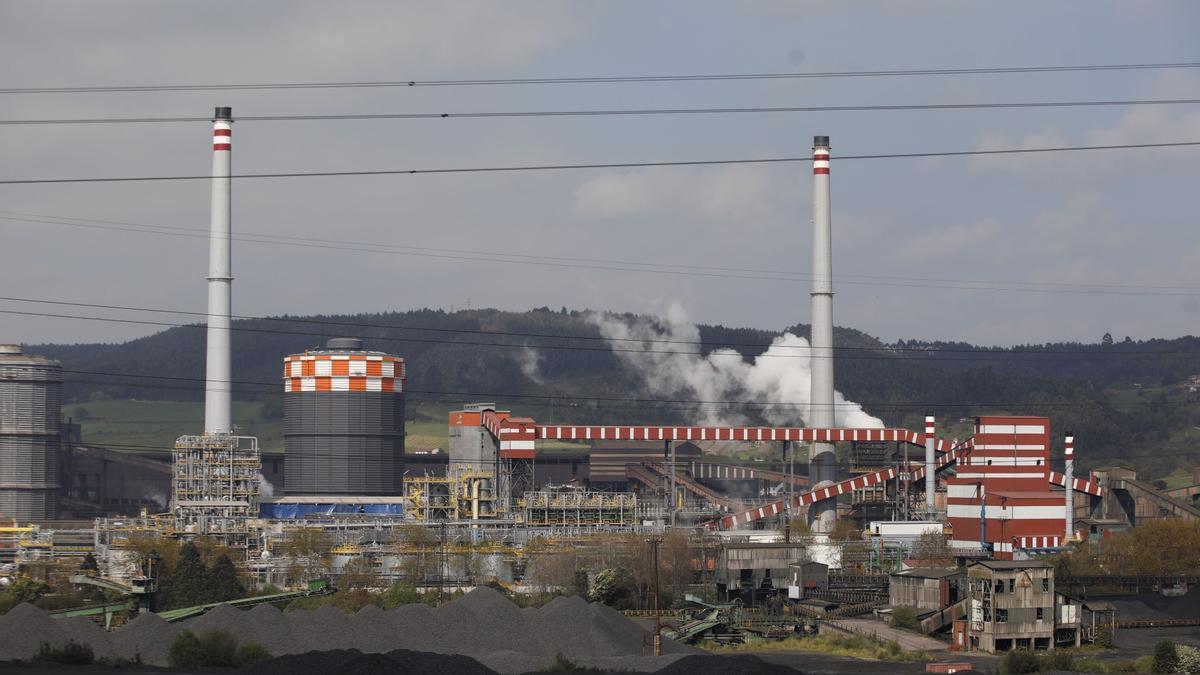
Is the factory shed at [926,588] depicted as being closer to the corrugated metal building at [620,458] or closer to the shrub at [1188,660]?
the shrub at [1188,660]

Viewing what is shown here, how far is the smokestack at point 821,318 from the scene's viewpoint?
9506 cm

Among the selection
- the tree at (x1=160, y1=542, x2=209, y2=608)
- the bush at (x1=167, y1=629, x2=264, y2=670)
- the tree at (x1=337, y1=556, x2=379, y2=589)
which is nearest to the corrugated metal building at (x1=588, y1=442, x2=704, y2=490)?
the tree at (x1=337, y1=556, x2=379, y2=589)

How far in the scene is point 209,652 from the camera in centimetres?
3891

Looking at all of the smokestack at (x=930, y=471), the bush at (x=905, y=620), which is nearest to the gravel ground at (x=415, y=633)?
the bush at (x=905, y=620)

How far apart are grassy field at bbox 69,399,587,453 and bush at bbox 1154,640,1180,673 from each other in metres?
117

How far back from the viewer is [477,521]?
82.9 m

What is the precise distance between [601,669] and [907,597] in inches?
863

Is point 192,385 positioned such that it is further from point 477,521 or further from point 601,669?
point 601,669

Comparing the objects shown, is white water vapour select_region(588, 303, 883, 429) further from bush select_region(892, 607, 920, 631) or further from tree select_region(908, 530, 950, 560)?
bush select_region(892, 607, 920, 631)

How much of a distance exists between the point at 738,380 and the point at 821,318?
6914 cm

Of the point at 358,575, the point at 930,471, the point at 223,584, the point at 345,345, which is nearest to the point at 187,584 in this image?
the point at 223,584

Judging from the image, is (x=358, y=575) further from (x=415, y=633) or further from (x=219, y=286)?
(x=219, y=286)

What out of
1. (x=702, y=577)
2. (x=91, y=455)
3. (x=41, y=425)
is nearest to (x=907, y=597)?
(x=702, y=577)

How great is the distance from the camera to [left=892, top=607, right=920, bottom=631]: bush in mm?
52750
